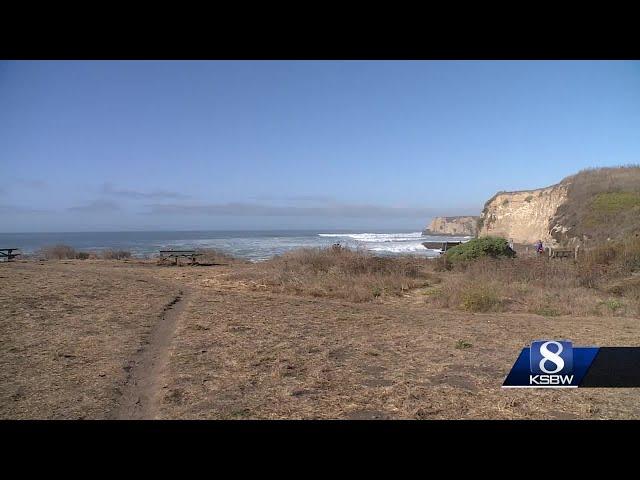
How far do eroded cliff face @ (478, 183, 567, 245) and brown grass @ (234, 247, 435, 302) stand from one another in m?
20.2

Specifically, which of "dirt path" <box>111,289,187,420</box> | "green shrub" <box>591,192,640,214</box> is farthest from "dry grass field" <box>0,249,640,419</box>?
"green shrub" <box>591,192,640,214</box>

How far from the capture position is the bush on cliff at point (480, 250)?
20.2 meters

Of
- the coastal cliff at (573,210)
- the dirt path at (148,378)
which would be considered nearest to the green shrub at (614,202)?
the coastal cliff at (573,210)

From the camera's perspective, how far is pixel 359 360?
655cm

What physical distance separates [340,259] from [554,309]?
8.65 metres

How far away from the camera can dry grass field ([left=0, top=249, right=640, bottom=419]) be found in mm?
4594

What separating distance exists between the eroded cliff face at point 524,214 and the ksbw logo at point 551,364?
2795 centimetres

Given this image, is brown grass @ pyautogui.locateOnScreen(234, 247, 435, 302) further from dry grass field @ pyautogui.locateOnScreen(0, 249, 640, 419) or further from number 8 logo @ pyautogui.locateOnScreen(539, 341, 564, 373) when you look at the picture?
number 8 logo @ pyautogui.locateOnScreen(539, 341, 564, 373)

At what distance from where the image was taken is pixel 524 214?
39344mm

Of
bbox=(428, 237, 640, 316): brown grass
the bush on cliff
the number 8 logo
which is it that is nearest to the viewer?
the number 8 logo

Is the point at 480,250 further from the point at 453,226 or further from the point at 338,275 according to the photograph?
the point at 453,226

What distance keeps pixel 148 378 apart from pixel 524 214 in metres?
40.0
